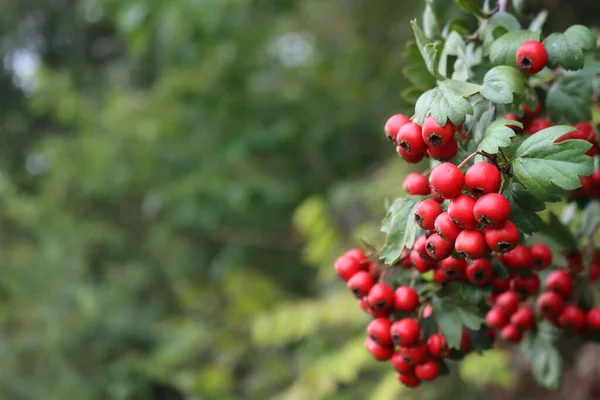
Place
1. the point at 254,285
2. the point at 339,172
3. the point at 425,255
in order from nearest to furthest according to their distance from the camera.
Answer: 1. the point at 425,255
2. the point at 254,285
3. the point at 339,172

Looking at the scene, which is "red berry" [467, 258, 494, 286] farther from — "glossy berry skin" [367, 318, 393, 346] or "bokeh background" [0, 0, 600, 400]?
"bokeh background" [0, 0, 600, 400]

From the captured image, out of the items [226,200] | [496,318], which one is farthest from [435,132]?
[226,200]

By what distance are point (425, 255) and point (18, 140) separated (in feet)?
24.6

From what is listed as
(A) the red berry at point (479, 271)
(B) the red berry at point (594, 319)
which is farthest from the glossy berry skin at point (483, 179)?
(B) the red berry at point (594, 319)

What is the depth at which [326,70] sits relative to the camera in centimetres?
462

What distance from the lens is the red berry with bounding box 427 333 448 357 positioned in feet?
3.58

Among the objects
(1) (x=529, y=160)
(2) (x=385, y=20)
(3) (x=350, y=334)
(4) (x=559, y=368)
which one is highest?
(2) (x=385, y=20)

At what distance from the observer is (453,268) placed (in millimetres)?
1041

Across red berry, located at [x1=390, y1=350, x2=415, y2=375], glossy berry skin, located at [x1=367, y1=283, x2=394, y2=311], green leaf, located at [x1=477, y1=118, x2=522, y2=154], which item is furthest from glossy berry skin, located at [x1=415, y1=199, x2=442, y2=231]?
red berry, located at [x1=390, y1=350, x2=415, y2=375]

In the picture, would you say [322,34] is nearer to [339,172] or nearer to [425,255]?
[339,172]

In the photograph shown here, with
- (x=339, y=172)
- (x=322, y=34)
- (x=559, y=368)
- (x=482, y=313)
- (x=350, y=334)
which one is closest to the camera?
(x=482, y=313)

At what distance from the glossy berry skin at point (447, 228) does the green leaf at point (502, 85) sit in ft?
0.73

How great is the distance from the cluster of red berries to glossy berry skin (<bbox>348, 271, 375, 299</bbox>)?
0.30 meters

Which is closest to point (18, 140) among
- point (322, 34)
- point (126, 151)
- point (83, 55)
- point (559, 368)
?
point (83, 55)
